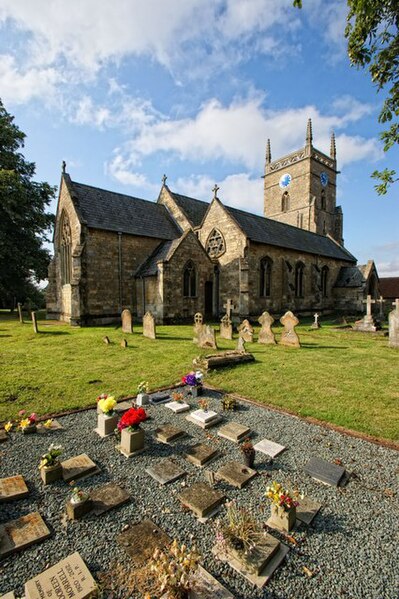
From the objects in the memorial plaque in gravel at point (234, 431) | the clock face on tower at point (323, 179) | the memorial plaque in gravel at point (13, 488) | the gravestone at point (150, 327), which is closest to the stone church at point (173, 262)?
the gravestone at point (150, 327)

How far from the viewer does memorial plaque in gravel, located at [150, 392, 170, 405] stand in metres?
6.19

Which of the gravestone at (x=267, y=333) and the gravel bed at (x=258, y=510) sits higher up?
the gravestone at (x=267, y=333)

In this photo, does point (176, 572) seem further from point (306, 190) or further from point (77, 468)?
point (306, 190)

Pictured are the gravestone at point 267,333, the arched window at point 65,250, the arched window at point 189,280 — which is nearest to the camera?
the gravestone at point 267,333

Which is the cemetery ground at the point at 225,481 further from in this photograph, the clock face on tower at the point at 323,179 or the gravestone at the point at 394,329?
the clock face on tower at the point at 323,179

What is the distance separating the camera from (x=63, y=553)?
2.60 m

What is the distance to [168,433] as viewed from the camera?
472 cm

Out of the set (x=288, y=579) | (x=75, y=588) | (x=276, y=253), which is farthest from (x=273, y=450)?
(x=276, y=253)

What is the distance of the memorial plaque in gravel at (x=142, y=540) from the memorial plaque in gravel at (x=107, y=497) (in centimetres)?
38

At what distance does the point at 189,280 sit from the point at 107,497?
17358 mm

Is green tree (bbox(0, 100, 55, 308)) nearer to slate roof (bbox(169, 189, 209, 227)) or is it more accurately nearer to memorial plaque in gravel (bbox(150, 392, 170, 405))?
slate roof (bbox(169, 189, 209, 227))

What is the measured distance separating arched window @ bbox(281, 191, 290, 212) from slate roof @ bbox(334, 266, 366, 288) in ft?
43.0

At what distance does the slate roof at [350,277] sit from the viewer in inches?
1172

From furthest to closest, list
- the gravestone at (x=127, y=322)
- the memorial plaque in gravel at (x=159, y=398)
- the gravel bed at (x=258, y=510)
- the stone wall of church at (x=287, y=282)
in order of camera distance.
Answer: the stone wall of church at (x=287, y=282) < the gravestone at (x=127, y=322) < the memorial plaque in gravel at (x=159, y=398) < the gravel bed at (x=258, y=510)
